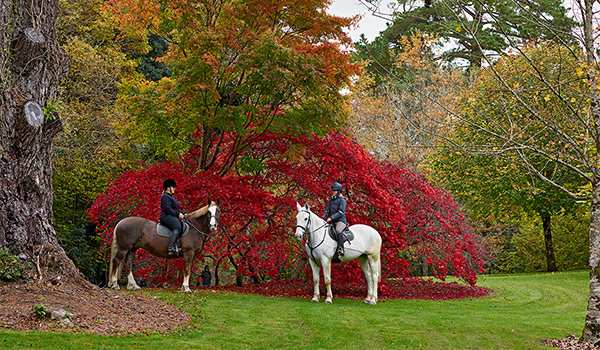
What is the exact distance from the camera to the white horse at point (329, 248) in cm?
1128

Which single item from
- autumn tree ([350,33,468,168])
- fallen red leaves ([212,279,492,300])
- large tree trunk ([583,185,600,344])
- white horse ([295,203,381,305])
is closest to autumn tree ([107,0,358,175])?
white horse ([295,203,381,305])

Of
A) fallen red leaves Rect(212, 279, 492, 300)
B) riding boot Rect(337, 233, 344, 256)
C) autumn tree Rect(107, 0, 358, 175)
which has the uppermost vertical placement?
autumn tree Rect(107, 0, 358, 175)

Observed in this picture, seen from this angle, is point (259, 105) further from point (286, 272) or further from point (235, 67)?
point (286, 272)

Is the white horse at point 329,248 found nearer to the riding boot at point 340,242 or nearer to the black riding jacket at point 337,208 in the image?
the riding boot at point 340,242

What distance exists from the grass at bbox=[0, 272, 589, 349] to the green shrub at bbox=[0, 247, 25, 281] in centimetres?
199

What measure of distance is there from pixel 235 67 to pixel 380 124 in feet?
60.4

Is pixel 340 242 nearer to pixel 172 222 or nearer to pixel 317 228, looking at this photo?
pixel 317 228

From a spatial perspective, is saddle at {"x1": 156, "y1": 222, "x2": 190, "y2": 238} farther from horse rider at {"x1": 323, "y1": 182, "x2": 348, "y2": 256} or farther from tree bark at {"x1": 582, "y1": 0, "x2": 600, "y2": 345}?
tree bark at {"x1": 582, "y1": 0, "x2": 600, "y2": 345}

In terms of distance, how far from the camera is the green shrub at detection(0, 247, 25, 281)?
24.3 ft

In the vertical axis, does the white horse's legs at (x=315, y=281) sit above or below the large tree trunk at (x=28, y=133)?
below

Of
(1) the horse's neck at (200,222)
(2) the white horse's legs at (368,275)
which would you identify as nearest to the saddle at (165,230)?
(1) the horse's neck at (200,222)

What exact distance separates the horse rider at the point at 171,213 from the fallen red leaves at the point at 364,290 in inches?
111

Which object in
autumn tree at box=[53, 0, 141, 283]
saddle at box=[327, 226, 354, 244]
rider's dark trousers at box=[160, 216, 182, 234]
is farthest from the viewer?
autumn tree at box=[53, 0, 141, 283]

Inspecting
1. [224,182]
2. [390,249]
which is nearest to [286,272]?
[390,249]
